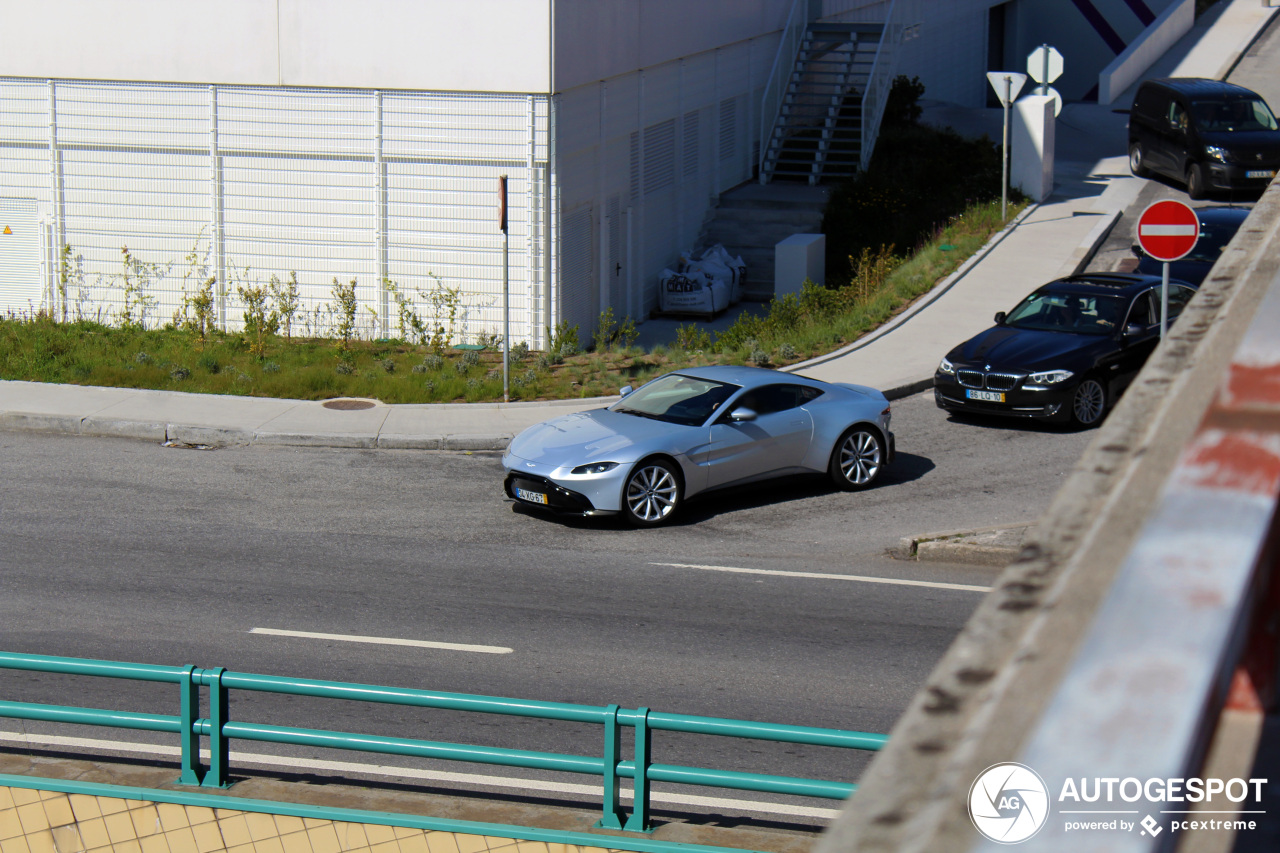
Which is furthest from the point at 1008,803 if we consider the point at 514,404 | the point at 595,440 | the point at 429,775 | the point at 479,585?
the point at 514,404

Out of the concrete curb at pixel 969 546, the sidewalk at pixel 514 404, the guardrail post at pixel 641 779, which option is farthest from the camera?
the sidewalk at pixel 514 404

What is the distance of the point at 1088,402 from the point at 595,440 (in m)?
6.58

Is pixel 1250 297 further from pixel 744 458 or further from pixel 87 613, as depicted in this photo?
pixel 744 458

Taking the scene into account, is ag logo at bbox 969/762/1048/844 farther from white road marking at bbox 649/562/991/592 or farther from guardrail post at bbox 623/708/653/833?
white road marking at bbox 649/562/991/592

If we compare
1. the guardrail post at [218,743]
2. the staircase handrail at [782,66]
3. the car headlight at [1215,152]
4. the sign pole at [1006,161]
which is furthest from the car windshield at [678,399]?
the staircase handrail at [782,66]

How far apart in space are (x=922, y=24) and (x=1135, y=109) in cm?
985

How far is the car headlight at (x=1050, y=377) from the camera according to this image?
51.0 feet

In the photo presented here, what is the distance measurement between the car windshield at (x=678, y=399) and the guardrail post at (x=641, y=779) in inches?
297

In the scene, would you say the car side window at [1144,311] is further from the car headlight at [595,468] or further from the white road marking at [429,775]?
the white road marking at [429,775]

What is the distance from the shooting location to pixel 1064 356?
15719 mm

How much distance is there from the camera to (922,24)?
3741 centimetres

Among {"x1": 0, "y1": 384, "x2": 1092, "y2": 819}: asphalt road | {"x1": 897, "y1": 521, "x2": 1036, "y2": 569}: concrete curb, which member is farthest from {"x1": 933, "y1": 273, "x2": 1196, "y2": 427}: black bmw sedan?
{"x1": 897, "y1": 521, "x2": 1036, "y2": 569}: concrete curb

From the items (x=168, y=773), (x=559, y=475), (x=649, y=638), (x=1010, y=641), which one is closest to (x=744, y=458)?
(x=559, y=475)

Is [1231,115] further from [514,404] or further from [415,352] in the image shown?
[415,352]
